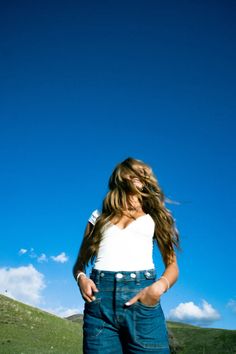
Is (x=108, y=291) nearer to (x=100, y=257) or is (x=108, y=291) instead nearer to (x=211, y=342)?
(x=100, y=257)

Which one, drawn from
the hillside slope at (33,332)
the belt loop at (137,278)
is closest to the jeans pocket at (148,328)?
the belt loop at (137,278)

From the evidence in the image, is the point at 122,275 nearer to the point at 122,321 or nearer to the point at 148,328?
the point at 122,321

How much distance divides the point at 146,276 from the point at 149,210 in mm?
924

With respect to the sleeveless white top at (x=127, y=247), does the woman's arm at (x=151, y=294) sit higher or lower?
lower

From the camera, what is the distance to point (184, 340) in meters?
54.3

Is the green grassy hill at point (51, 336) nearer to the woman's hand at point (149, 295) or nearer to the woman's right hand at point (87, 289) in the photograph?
the woman's right hand at point (87, 289)

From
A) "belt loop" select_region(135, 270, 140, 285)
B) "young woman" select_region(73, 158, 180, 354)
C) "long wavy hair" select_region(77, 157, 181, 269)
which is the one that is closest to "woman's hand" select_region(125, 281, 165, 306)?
"young woman" select_region(73, 158, 180, 354)

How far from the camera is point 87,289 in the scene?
436cm

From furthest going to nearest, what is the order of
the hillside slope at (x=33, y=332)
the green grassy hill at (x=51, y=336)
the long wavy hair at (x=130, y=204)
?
the green grassy hill at (x=51, y=336) → the hillside slope at (x=33, y=332) → the long wavy hair at (x=130, y=204)

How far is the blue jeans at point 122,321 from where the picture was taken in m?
4.14

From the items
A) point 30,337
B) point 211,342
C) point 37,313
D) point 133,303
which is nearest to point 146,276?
point 133,303

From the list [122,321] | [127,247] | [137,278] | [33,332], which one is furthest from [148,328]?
[33,332]

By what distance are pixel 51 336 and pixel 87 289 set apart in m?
33.2

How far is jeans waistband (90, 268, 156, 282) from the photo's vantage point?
4273mm
